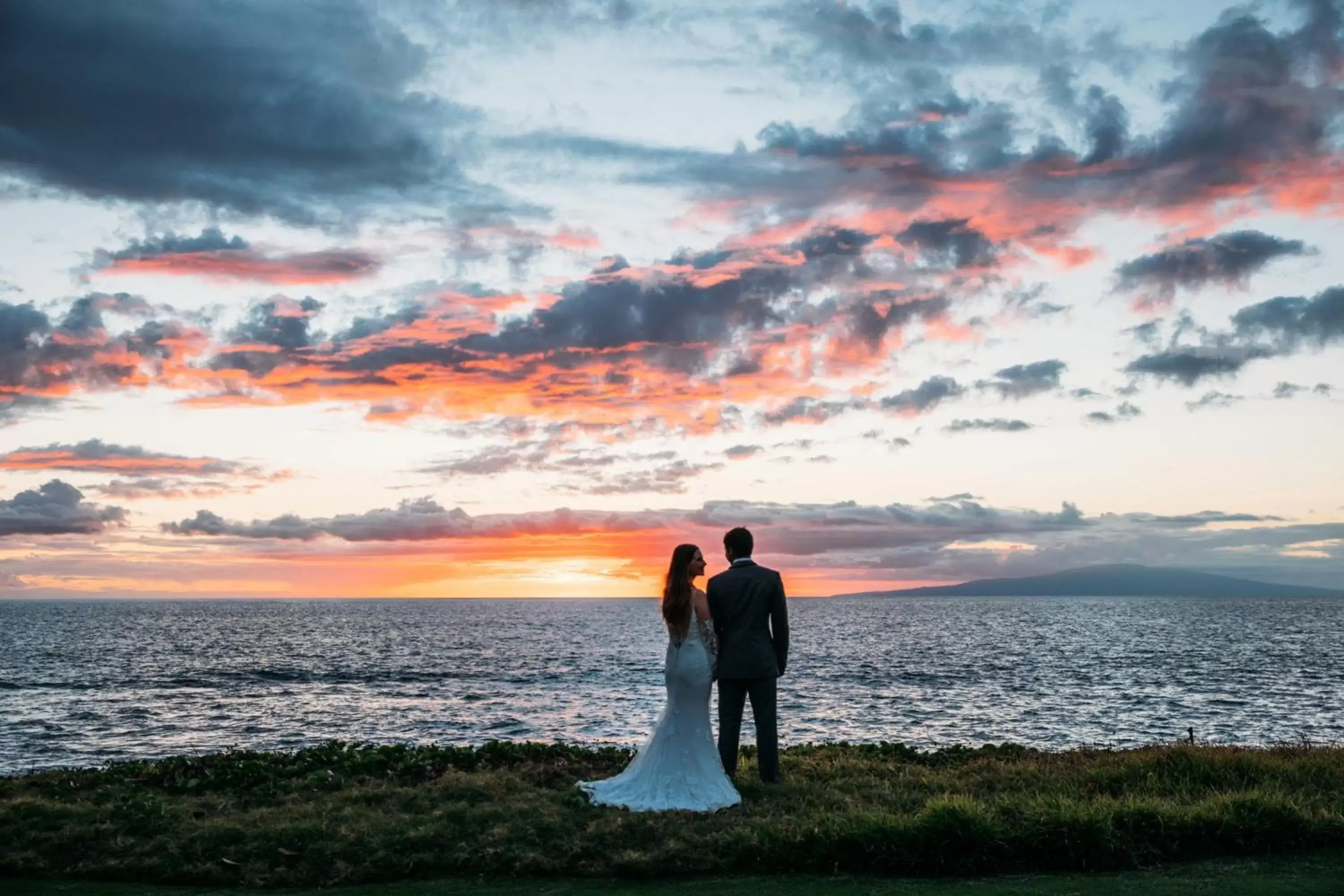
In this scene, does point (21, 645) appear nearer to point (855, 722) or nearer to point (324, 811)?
point (855, 722)

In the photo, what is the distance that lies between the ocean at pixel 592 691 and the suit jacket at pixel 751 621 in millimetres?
19336

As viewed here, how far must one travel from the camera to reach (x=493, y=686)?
51031 mm

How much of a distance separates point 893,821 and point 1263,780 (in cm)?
552

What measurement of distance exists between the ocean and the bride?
19.3m

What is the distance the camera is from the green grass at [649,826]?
30.4 ft

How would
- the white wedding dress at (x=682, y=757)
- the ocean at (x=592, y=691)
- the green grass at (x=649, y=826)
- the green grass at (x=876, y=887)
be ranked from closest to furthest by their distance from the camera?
the green grass at (x=876, y=887) → the green grass at (x=649, y=826) → the white wedding dress at (x=682, y=757) → the ocean at (x=592, y=691)

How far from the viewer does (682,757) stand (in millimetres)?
11656

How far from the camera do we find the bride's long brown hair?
Answer: 11758mm

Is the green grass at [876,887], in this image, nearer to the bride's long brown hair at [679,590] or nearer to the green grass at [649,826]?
the green grass at [649,826]

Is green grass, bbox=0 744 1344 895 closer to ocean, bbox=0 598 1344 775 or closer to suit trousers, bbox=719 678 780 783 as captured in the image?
suit trousers, bbox=719 678 780 783

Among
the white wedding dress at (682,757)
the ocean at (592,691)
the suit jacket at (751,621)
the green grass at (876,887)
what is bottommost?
the ocean at (592,691)

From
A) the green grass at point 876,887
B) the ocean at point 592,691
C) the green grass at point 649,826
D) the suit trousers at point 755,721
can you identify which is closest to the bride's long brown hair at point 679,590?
the suit trousers at point 755,721

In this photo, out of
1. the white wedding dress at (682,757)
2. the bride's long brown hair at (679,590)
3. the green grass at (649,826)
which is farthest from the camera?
the bride's long brown hair at (679,590)

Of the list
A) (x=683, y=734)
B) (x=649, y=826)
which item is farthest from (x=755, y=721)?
(x=649, y=826)
